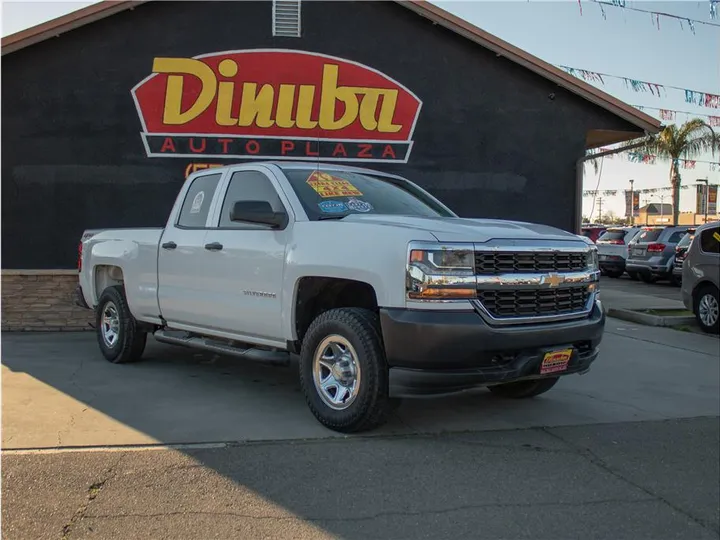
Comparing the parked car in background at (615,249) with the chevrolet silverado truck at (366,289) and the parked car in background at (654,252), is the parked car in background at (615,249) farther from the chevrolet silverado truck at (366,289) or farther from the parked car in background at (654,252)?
the chevrolet silverado truck at (366,289)

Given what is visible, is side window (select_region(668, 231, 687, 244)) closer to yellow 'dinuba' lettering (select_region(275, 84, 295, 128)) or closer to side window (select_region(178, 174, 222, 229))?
yellow 'dinuba' lettering (select_region(275, 84, 295, 128))

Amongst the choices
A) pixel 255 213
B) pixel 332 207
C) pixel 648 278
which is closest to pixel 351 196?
pixel 332 207

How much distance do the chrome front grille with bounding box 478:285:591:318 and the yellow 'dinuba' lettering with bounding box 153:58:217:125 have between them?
6.88 metres

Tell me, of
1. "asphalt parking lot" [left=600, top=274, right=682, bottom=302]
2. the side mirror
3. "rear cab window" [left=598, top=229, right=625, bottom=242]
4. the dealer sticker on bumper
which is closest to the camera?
the dealer sticker on bumper

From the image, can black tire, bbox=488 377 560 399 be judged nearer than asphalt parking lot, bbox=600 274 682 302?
Yes

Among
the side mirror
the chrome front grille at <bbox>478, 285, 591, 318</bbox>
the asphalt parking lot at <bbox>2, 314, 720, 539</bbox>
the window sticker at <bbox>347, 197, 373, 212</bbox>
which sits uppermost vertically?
the window sticker at <bbox>347, 197, 373, 212</bbox>

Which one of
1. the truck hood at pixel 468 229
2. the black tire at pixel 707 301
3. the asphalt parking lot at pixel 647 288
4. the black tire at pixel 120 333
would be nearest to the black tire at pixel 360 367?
the truck hood at pixel 468 229

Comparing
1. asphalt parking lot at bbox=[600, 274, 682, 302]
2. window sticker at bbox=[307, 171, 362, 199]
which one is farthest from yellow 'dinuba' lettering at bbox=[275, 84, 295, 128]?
asphalt parking lot at bbox=[600, 274, 682, 302]

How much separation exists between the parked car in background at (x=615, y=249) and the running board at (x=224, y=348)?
18.7 metres

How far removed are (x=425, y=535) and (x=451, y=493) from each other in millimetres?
565

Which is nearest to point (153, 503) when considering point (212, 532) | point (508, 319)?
point (212, 532)

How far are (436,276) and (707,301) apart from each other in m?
8.16

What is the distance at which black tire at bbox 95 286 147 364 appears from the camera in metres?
7.57

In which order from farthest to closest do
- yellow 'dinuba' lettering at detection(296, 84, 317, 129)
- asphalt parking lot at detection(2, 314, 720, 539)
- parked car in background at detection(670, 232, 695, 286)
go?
parked car in background at detection(670, 232, 695, 286), yellow 'dinuba' lettering at detection(296, 84, 317, 129), asphalt parking lot at detection(2, 314, 720, 539)
